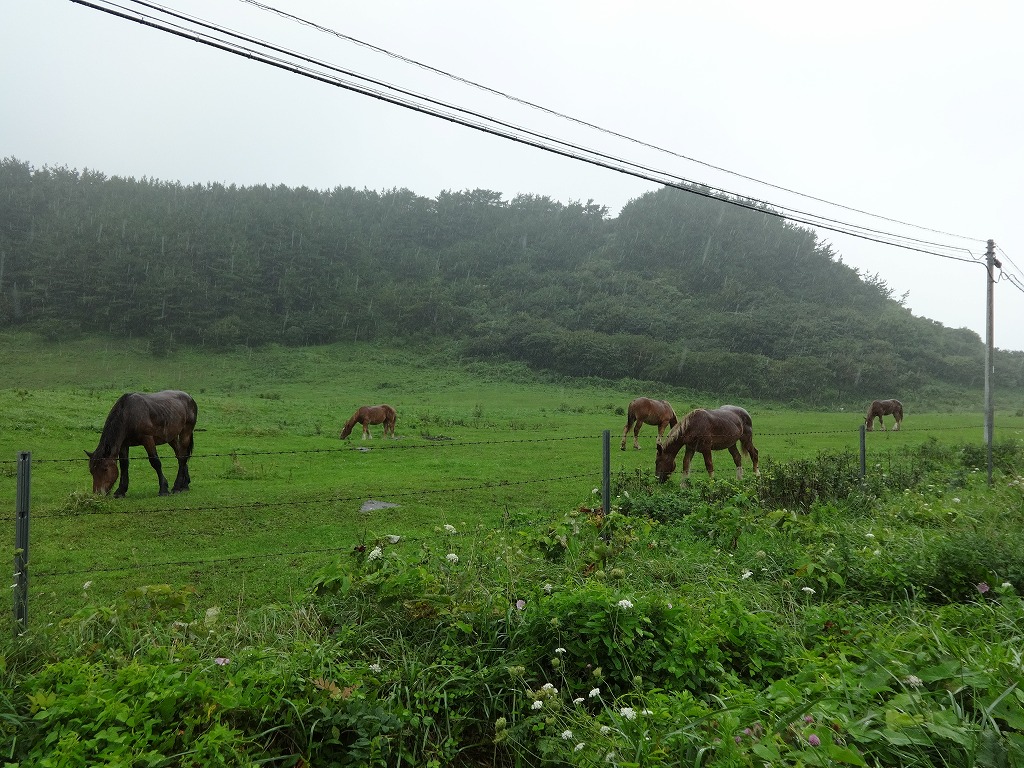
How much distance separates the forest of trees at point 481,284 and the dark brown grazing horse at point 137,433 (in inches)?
1745

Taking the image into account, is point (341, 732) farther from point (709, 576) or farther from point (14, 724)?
point (709, 576)

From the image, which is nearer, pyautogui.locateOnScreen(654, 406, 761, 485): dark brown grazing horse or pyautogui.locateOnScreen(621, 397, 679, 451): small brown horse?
pyautogui.locateOnScreen(654, 406, 761, 485): dark brown grazing horse

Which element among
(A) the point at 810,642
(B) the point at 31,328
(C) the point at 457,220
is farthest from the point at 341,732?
(C) the point at 457,220

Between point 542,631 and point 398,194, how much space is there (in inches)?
4031

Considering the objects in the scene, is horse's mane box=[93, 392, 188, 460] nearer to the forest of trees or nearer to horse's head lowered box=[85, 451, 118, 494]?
horse's head lowered box=[85, 451, 118, 494]

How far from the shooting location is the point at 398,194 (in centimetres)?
10031

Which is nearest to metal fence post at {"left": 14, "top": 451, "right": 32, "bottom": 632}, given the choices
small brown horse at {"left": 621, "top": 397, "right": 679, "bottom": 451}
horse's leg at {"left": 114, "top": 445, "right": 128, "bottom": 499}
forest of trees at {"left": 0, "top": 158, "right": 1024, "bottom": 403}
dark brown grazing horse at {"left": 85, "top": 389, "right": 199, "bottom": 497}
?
dark brown grazing horse at {"left": 85, "top": 389, "right": 199, "bottom": 497}

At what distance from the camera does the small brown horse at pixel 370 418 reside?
2092 centimetres

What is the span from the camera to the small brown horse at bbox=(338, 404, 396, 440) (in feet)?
68.6

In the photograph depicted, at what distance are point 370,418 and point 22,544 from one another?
1723 centimetres

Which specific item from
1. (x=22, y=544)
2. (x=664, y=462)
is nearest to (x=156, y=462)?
(x=22, y=544)

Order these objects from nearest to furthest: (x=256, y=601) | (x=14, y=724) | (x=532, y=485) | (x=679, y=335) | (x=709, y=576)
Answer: (x=14, y=724), (x=709, y=576), (x=256, y=601), (x=532, y=485), (x=679, y=335)

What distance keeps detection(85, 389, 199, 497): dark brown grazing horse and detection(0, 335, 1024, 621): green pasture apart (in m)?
0.32

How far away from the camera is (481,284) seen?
276 feet
